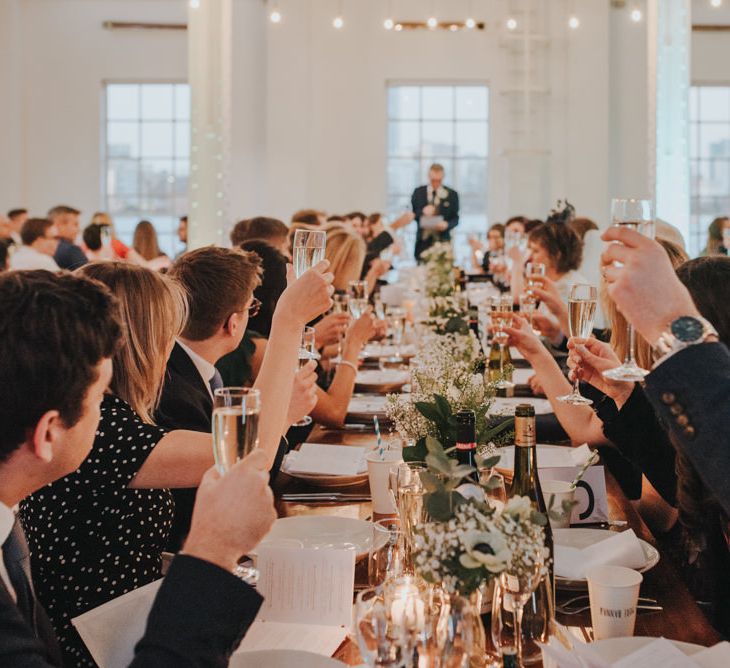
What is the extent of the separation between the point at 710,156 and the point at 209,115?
726 centimetres

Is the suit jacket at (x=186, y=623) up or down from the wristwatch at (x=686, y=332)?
down

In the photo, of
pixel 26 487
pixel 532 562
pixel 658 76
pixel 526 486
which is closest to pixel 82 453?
pixel 26 487

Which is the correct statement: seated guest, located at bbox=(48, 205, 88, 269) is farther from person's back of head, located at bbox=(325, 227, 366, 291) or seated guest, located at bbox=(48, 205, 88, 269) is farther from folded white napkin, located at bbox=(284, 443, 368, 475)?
folded white napkin, located at bbox=(284, 443, 368, 475)

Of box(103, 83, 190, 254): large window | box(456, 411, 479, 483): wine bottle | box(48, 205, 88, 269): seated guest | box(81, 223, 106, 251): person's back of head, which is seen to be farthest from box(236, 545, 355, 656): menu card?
box(103, 83, 190, 254): large window

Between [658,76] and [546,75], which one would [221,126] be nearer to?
[658,76]

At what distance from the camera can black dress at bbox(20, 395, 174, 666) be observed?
1.58 m

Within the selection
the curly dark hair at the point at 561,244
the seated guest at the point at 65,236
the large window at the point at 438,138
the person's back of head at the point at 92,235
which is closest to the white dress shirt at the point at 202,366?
the curly dark hair at the point at 561,244

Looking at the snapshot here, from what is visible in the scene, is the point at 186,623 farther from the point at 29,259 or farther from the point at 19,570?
the point at 29,259

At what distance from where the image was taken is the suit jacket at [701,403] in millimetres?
1048

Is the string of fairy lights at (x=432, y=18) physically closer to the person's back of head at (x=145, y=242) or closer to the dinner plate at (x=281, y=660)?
the person's back of head at (x=145, y=242)

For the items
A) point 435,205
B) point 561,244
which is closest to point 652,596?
point 561,244

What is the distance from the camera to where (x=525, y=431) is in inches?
51.9

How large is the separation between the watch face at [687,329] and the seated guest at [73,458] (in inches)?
20.0

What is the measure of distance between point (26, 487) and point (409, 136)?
10.5 meters
